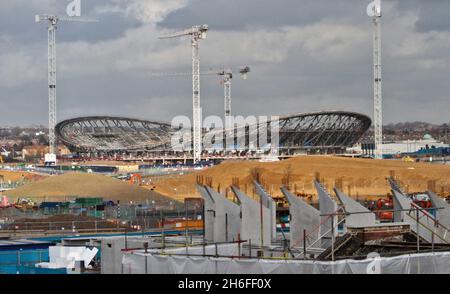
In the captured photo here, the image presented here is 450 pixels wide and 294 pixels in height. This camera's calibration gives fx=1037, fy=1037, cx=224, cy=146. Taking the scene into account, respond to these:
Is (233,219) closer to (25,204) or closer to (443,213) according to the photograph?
(443,213)

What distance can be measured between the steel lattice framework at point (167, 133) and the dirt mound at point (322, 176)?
2863 inches

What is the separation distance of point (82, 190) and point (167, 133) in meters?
111

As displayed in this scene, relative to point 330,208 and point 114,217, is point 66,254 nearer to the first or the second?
point 330,208

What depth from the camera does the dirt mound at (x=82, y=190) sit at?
73.0 m

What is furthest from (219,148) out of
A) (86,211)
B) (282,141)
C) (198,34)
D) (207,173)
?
(86,211)

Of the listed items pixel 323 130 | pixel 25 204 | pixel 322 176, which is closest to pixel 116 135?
pixel 323 130

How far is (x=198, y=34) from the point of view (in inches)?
5482

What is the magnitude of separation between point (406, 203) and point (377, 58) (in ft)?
341

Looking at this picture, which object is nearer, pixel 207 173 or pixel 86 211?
pixel 86 211

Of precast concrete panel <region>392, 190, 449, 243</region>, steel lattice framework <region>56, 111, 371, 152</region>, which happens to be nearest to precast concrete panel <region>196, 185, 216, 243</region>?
precast concrete panel <region>392, 190, 449, 243</region>

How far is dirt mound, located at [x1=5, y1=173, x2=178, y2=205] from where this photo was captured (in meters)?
73.0

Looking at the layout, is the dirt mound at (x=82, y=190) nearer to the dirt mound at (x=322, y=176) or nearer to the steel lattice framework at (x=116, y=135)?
the dirt mound at (x=322, y=176)

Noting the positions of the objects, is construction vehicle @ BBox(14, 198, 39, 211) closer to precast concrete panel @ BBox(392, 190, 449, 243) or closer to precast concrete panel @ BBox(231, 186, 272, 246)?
precast concrete panel @ BBox(231, 186, 272, 246)

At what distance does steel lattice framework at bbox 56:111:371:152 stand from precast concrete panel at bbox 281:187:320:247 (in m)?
151
